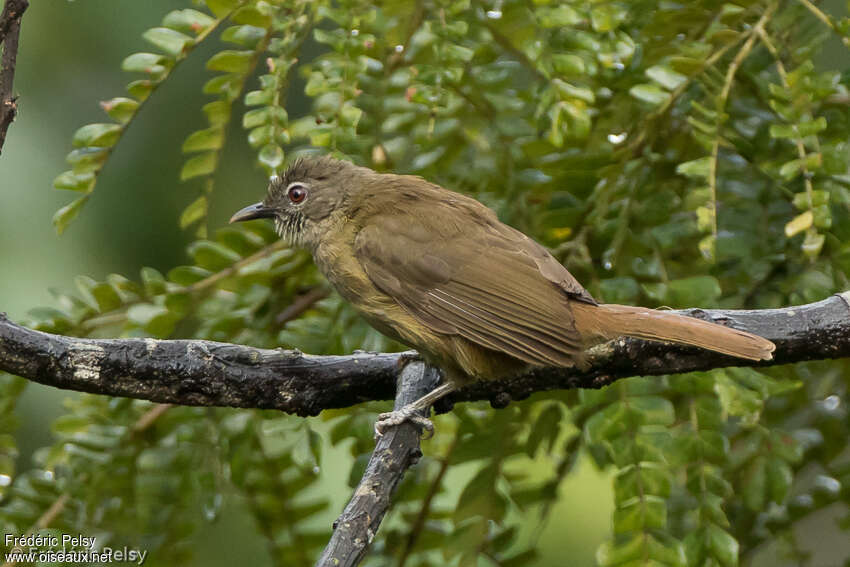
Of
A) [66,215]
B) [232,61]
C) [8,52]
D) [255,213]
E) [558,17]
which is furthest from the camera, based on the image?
[255,213]

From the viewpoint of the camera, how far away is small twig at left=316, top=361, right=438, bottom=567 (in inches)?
73.2

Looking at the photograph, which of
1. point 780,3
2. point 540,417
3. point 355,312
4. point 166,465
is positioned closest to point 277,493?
point 166,465

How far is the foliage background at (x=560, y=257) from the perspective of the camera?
93.4 inches

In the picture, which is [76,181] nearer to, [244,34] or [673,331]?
[244,34]

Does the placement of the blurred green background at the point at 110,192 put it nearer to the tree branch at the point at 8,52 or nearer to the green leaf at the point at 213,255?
the green leaf at the point at 213,255

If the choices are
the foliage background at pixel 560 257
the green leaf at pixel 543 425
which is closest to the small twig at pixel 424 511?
the foliage background at pixel 560 257

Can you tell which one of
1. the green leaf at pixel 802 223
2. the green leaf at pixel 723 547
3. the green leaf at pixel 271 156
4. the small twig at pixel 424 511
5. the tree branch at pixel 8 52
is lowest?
the small twig at pixel 424 511

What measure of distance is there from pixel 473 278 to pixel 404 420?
25.2 inches

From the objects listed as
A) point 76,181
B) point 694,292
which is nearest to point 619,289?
point 694,292

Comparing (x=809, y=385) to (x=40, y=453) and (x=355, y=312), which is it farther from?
(x=40, y=453)

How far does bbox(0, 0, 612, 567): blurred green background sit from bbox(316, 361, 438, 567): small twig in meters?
1.63

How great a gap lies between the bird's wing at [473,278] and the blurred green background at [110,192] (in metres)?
1.27

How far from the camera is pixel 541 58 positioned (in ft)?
7.93

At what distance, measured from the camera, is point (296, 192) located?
3.43 m
